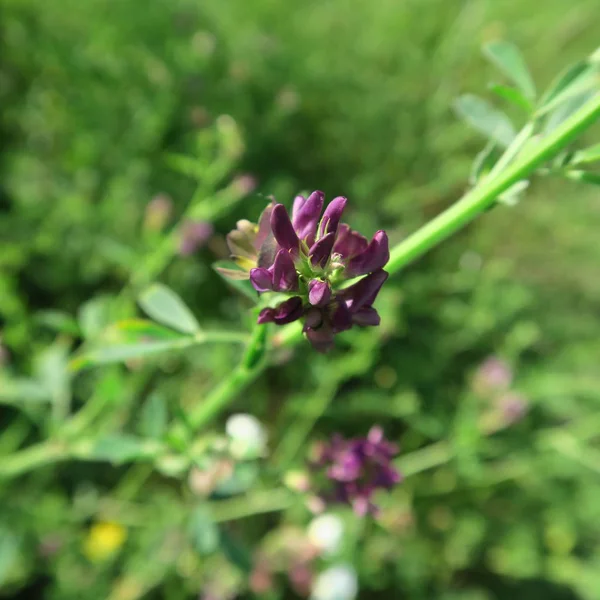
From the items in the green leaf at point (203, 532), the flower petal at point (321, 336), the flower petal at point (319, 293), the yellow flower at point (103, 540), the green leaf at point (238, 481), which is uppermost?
the flower petal at point (319, 293)

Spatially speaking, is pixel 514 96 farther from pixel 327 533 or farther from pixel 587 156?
A: pixel 327 533

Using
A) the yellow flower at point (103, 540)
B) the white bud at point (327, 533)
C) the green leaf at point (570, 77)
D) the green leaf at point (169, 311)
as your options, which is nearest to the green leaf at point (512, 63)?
the green leaf at point (570, 77)

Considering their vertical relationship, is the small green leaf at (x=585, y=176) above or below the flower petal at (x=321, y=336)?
above

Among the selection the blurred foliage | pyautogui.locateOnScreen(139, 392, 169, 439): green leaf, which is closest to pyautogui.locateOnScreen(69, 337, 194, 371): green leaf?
pyautogui.locateOnScreen(139, 392, 169, 439): green leaf

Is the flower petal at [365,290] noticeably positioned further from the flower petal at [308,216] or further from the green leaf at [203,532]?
the green leaf at [203,532]

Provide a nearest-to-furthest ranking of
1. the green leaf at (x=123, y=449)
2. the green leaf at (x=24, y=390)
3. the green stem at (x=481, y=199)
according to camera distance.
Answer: the green stem at (x=481, y=199), the green leaf at (x=123, y=449), the green leaf at (x=24, y=390)

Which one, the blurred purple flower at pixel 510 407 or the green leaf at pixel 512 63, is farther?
the blurred purple flower at pixel 510 407

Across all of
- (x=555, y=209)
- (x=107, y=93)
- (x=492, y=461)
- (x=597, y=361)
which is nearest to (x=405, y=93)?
(x=555, y=209)
